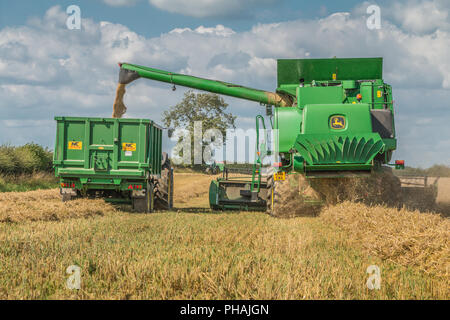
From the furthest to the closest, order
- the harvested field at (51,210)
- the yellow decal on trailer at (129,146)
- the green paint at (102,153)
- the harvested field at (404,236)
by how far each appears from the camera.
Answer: the yellow decal on trailer at (129,146), the green paint at (102,153), the harvested field at (51,210), the harvested field at (404,236)

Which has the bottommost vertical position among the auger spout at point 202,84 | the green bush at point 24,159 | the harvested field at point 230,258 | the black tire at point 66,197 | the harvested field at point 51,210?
the harvested field at point 230,258

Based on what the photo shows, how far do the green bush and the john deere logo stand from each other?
1726 cm

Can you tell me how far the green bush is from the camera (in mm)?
21092

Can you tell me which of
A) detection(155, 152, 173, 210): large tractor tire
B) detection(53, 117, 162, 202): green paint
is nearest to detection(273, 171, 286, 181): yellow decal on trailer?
detection(53, 117, 162, 202): green paint

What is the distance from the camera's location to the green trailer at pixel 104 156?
11031mm

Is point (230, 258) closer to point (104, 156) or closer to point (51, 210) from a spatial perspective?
point (51, 210)

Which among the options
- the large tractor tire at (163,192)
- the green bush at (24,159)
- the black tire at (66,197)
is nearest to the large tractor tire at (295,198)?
the large tractor tire at (163,192)

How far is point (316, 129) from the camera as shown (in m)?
8.58

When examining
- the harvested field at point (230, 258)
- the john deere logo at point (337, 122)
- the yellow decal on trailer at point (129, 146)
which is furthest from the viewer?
the yellow decal on trailer at point (129, 146)

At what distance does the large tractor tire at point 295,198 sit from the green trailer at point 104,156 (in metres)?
3.31

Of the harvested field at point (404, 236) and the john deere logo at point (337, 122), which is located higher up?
the john deere logo at point (337, 122)

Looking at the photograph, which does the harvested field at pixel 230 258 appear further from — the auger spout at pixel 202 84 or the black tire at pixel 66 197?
the auger spout at pixel 202 84

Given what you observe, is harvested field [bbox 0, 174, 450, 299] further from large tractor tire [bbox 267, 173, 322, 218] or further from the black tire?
the black tire
